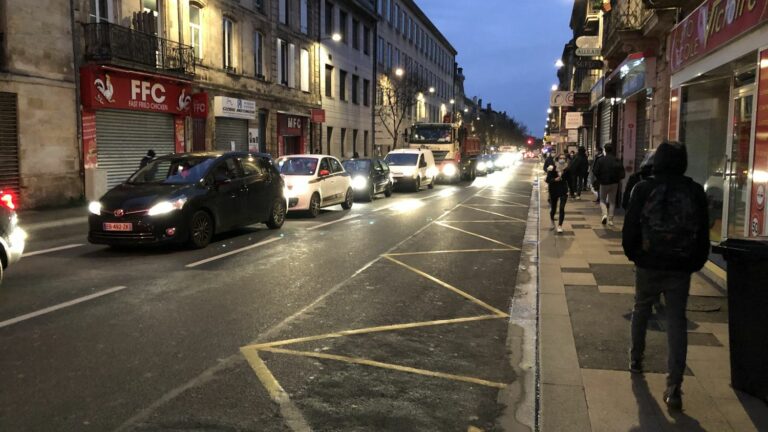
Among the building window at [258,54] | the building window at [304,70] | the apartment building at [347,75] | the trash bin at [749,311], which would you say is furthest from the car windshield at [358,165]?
the trash bin at [749,311]

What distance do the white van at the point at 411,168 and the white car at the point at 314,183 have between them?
315 inches

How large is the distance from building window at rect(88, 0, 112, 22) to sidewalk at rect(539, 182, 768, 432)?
1662 cm

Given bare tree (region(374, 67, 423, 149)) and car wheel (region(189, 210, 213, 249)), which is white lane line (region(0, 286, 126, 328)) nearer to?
car wheel (region(189, 210, 213, 249))

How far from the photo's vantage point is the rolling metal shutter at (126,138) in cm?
1950

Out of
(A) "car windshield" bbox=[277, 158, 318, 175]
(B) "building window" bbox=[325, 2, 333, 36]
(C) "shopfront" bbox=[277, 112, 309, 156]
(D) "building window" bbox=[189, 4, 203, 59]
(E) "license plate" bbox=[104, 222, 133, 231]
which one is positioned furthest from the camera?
(B) "building window" bbox=[325, 2, 333, 36]

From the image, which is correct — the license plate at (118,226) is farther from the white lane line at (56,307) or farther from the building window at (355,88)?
the building window at (355,88)

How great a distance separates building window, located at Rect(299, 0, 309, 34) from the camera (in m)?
33.3

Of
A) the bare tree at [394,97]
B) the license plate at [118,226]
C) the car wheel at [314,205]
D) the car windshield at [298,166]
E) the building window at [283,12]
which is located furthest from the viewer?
the bare tree at [394,97]

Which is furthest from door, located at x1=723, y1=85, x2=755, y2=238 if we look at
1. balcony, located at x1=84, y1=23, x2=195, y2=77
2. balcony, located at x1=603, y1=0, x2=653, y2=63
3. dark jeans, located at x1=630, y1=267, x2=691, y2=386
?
balcony, located at x1=84, y1=23, x2=195, y2=77

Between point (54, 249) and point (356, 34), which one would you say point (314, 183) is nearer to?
point (54, 249)

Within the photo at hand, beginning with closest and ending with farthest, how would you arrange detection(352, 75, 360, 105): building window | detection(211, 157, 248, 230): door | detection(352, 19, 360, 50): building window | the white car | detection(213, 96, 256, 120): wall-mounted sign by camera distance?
1. detection(211, 157, 248, 230): door
2. the white car
3. detection(213, 96, 256, 120): wall-mounted sign
4. detection(352, 19, 360, 50): building window
5. detection(352, 75, 360, 105): building window

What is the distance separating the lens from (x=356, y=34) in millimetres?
42969

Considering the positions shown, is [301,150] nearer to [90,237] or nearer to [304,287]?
[90,237]

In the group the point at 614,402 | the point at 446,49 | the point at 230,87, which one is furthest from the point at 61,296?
the point at 446,49
